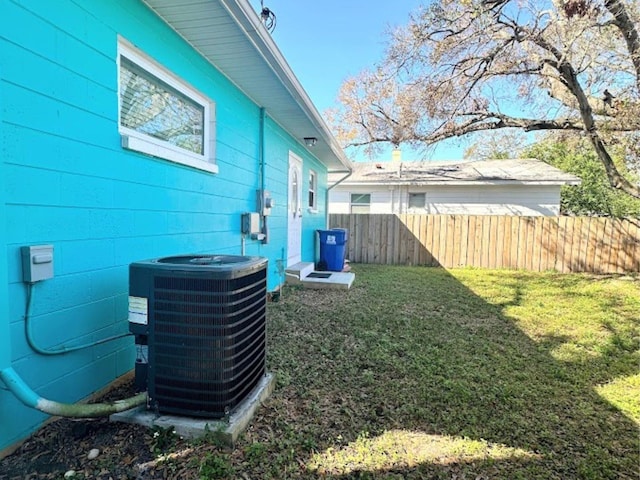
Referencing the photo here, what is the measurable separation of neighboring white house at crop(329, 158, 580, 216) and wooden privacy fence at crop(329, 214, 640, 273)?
2675mm

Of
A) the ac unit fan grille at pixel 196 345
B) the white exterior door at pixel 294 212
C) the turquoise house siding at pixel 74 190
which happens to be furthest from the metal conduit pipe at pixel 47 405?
the white exterior door at pixel 294 212

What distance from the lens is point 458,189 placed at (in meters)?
12.6

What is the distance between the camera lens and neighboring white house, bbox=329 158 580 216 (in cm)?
1196

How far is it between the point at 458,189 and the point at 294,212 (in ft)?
25.2

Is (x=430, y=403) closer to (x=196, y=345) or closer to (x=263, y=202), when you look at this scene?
(x=196, y=345)

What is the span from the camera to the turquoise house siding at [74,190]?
5.78 feet

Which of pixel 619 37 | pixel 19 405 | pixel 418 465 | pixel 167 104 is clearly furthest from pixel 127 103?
pixel 619 37

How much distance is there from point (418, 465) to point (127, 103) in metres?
3.09

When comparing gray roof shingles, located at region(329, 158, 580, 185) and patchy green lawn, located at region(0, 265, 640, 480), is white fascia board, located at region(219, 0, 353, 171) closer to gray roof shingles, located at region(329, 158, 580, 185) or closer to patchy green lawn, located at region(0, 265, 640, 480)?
patchy green lawn, located at region(0, 265, 640, 480)

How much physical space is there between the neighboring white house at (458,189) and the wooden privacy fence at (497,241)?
2.68m

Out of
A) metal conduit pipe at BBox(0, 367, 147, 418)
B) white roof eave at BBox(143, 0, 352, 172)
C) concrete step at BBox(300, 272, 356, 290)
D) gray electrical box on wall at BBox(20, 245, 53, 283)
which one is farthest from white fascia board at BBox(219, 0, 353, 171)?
concrete step at BBox(300, 272, 356, 290)

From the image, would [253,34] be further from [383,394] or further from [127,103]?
[383,394]

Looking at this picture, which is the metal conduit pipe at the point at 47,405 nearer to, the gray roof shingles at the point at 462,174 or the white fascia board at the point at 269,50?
the white fascia board at the point at 269,50

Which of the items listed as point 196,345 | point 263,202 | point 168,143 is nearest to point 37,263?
point 196,345
